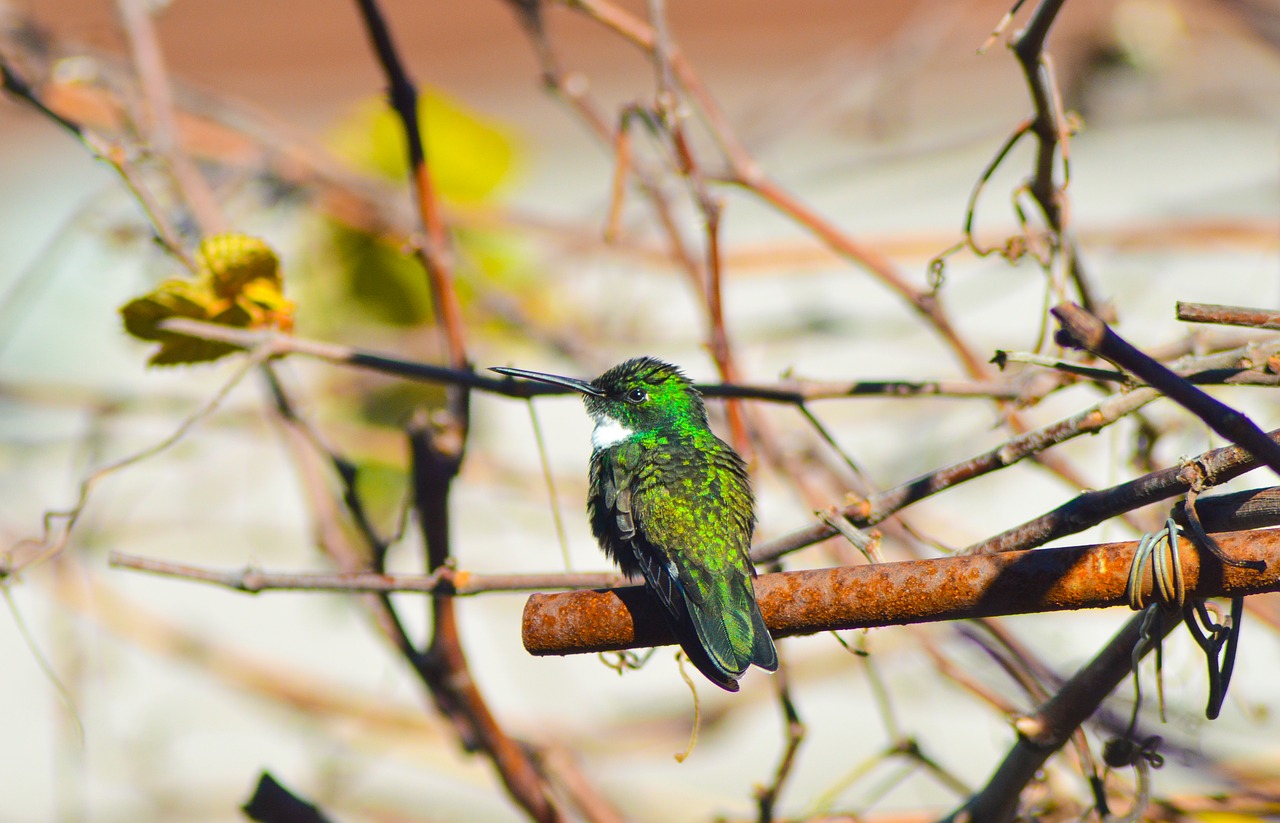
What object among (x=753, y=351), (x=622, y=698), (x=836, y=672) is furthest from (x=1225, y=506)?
(x=622, y=698)

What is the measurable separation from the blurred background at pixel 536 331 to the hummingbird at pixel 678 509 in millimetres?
168

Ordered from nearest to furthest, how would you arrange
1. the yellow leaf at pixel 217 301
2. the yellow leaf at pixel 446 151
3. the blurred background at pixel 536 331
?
the yellow leaf at pixel 217 301 < the blurred background at pixel 536 331 < the yellow leaf at pixel 446 151

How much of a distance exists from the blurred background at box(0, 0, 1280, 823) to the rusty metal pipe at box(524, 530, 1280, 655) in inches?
28.8

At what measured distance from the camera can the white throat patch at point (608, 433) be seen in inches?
67.3

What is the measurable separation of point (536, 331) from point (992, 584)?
1.42m

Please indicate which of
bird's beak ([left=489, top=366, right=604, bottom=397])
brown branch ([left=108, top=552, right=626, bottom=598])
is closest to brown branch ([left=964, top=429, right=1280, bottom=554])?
brown branch ([left=108, top=552, right=626, bottom=598])

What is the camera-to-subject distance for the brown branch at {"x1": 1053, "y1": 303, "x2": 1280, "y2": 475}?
2.03ft

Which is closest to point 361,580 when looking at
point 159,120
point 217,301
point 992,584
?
point 217,301

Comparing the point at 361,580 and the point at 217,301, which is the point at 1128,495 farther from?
the point at 217,301

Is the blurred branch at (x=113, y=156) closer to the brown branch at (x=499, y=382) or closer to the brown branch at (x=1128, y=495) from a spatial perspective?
the brown branch at (x=499, y=382)

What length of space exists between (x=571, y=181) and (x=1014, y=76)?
1.56 m

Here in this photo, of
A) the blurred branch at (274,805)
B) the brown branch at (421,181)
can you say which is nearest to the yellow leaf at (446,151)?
the brown branch at (421,181)

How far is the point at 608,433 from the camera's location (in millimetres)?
1746

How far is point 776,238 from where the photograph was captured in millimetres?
3545
